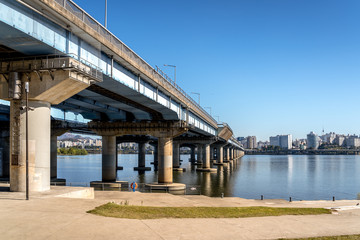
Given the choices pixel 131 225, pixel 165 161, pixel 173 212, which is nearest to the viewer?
pixel 131 225

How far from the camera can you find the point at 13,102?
2477 centimetres

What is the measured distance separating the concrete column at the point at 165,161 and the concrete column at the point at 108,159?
8.04m

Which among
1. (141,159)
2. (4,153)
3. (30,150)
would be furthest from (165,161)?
(141,159)

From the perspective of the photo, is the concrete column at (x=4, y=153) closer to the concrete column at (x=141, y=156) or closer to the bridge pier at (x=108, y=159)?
the bridge pier at (x=108, y=159)

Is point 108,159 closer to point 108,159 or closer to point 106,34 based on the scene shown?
point 108,159

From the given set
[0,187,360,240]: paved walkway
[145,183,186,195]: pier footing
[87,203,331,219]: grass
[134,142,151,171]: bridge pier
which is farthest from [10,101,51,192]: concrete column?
[134,142,151,171]: bridge pier

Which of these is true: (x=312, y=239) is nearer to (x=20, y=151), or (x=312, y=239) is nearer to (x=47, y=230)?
(x=47, y=230)

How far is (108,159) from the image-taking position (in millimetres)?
57906

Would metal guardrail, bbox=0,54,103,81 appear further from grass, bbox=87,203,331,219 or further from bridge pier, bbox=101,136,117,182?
bridge pier, bbox=101,136,117,182

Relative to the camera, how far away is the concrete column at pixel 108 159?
5762 cm

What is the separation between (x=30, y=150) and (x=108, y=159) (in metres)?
34.0

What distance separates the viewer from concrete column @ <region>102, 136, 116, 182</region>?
5762cm

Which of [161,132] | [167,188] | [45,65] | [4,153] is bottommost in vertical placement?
[167,188]

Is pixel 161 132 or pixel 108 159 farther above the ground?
pixel 161 132
